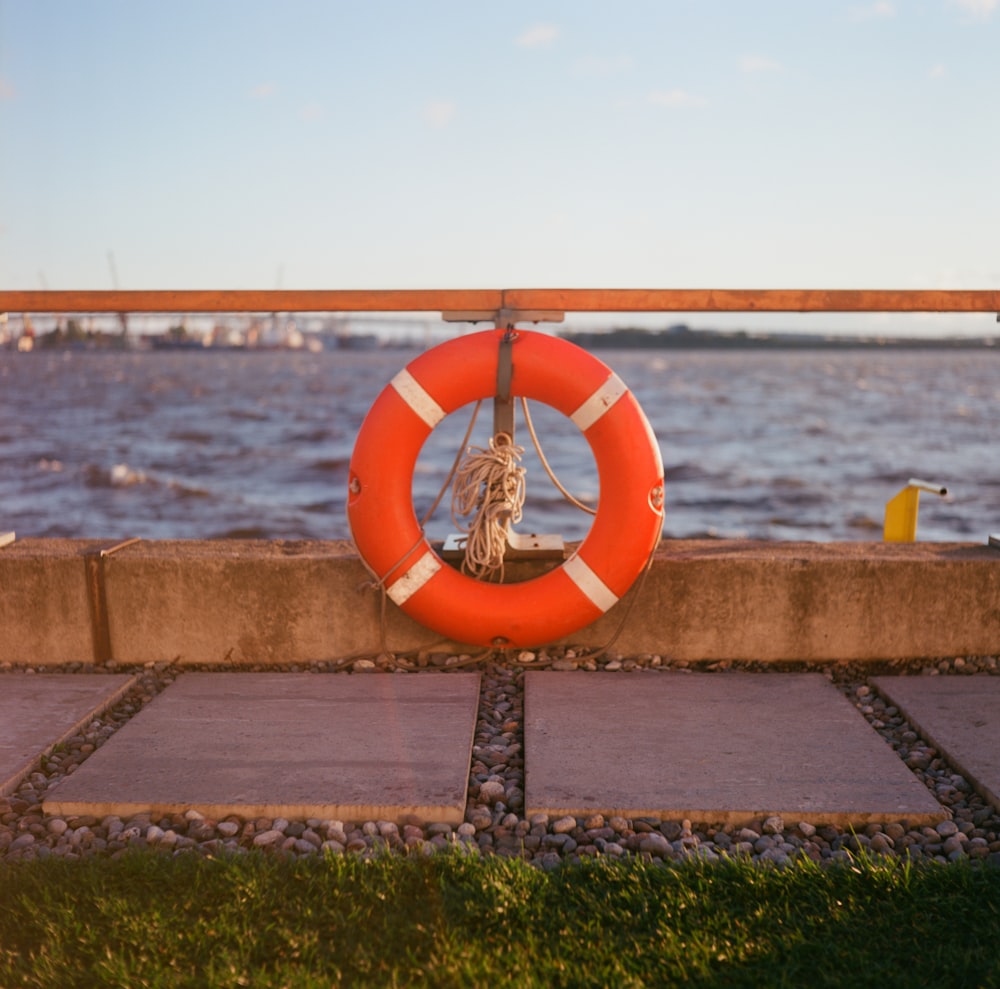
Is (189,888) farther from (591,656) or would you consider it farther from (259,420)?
(259,420)

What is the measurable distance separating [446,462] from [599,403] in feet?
39.9

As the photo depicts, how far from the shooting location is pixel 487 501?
110 inches

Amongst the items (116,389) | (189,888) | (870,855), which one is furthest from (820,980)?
(116,389)

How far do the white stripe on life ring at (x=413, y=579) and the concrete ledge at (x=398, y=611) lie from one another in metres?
0.10

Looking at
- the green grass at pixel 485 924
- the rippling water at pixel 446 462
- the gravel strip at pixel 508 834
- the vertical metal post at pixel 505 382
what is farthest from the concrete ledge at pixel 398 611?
the rippling water at pixel 446 462

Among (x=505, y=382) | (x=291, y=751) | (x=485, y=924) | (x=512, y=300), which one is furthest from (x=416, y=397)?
(x=485, y=924)

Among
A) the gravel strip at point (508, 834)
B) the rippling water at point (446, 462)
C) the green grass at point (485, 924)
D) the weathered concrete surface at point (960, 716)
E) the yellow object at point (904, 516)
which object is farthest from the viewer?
the rippling water at point (446, 462)

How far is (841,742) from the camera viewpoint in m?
2.29

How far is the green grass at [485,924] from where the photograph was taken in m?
1.49

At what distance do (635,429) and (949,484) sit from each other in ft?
38.5

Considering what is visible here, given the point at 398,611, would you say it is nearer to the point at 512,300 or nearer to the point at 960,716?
the point at 512,300

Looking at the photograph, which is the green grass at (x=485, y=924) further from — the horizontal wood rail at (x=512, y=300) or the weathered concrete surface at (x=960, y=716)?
the horizontal wood rail at (x=512, y=300)

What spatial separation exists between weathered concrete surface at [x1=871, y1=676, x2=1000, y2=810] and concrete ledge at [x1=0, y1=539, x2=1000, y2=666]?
208mm

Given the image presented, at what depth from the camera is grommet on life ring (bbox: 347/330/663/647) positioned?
2.73 m
